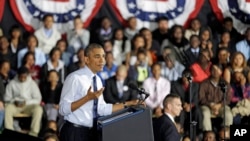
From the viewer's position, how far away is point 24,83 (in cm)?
1211

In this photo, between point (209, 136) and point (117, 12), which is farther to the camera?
point (117, 12)

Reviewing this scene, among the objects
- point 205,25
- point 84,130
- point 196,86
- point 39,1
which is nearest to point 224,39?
point 205,25

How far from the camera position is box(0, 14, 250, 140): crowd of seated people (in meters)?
12.1

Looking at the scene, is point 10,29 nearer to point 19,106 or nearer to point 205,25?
point 19,106

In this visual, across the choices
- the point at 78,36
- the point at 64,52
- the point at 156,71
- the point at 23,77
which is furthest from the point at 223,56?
the point at 23,77

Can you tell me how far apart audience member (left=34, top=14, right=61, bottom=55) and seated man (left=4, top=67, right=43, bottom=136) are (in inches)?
38.5

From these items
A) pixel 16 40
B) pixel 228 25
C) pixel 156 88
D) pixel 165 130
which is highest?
pixel 228 25

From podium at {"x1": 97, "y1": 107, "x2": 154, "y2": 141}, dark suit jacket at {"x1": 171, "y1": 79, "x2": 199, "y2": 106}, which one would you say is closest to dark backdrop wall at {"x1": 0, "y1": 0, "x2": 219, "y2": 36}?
dark suit jacket at {"x1": 171, "y1": 79, "x2": 199, "y2": 106}

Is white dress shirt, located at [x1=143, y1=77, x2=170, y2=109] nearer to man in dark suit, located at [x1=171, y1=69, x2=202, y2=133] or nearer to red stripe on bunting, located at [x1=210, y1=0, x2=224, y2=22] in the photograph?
man in dark suit, located at [x1=171, y1=69, x2=202, y2=133]

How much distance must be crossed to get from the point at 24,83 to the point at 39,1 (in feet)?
5.87

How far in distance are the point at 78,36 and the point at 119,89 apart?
136 cm

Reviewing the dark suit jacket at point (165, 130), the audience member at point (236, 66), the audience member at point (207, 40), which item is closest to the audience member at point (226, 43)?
the audience member at point (207, 40)

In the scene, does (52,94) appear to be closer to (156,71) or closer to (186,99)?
(156,71)

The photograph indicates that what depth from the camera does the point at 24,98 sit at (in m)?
12.1
